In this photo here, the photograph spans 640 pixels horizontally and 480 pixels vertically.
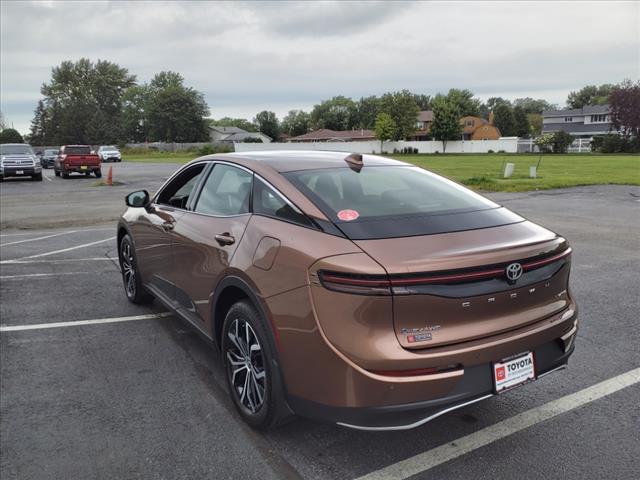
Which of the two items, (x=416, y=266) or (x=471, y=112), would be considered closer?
(x=416, y=266)

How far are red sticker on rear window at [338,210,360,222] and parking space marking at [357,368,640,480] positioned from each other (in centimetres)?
130

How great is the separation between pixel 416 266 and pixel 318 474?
3.88 feet

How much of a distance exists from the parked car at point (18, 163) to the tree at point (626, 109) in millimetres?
61019

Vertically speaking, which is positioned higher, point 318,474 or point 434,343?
point 434,343

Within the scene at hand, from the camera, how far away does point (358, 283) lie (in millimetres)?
2480

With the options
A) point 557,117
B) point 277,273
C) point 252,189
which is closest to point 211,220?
point 252,189

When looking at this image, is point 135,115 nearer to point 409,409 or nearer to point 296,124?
point 296,124

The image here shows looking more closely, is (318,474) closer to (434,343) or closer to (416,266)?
(434,343)

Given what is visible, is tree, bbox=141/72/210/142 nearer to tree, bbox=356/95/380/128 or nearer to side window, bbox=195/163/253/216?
tree, bbox=356/95/380/128

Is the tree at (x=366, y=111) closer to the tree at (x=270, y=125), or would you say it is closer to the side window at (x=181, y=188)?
the tree at (x=270, y=125)

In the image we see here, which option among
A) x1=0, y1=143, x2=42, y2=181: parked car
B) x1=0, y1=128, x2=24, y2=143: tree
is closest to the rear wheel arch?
x1=0, y1=143, x2=42, y2=181: parked car

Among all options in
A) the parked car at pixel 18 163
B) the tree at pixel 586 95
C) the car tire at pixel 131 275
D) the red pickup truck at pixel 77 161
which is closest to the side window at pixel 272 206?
the car tire at pixel 131 275

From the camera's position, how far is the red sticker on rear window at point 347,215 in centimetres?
292

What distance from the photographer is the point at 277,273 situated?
111 inches
